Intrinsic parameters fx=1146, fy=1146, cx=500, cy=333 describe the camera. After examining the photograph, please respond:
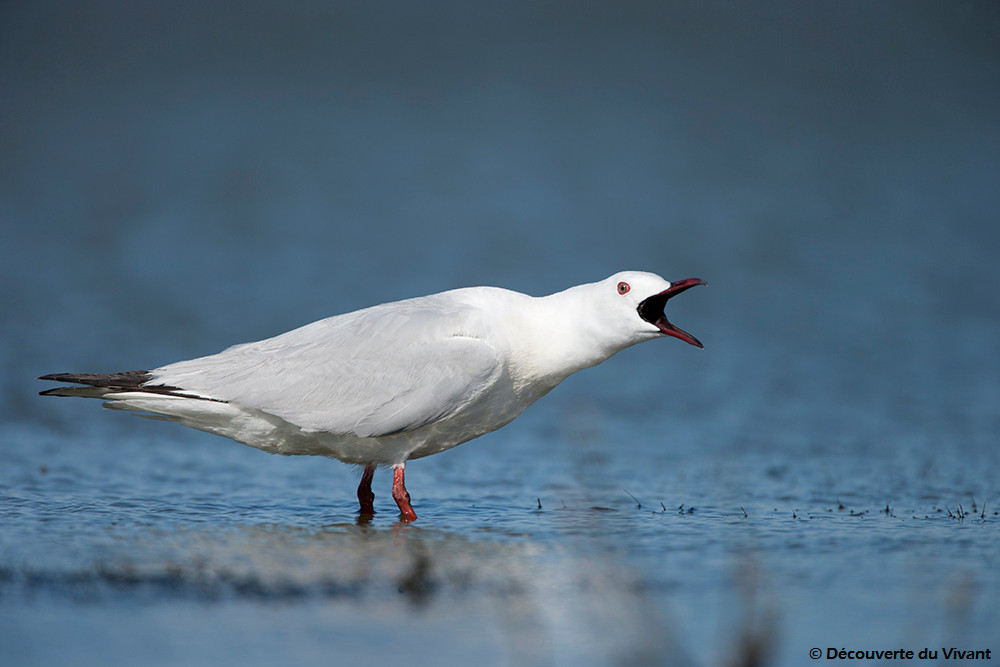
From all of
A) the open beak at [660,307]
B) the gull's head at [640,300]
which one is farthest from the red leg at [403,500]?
the open beak at [660,307]

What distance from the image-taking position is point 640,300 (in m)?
6.46

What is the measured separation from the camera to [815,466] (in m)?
8.51

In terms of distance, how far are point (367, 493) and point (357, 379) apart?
2.65 feet

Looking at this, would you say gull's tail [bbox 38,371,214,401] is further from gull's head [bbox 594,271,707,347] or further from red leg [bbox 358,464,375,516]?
gull's head [bbox 594,271,707,347]

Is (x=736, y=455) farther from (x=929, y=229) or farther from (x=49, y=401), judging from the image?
(x=929, y=229)

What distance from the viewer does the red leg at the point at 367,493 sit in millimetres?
6973

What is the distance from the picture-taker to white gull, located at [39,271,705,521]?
6485 mm

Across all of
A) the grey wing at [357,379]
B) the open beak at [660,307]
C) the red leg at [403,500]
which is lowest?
the red leg at [403,500]

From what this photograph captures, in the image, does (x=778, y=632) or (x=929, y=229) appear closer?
(x=778, y=632)

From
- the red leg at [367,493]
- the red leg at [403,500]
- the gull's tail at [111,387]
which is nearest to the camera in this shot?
the gull's tail at [111,387]

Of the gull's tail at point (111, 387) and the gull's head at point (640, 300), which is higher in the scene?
the gull's head at point (640, 300)

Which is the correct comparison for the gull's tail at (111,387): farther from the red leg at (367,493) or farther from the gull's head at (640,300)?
the gull's head at (640,300)

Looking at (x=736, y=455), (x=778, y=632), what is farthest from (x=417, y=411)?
(x=736, y=455)

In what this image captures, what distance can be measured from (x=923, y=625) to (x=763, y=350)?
810 cm
